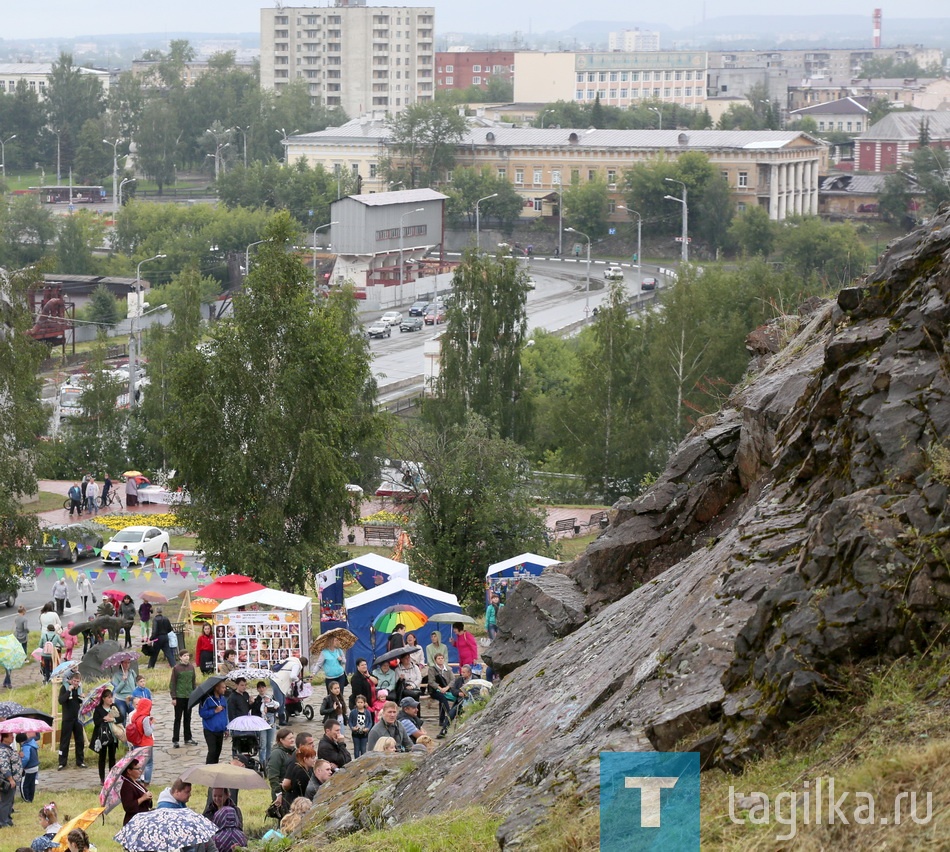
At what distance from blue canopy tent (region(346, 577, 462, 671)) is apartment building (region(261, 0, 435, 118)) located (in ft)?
546

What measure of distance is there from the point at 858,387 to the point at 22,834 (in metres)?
9.24

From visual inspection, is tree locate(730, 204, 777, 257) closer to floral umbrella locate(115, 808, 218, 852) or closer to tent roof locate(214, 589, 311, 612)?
tent roof locate(214, 589, 311, 612)

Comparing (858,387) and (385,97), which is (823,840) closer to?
(858,387)

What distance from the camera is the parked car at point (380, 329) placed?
79438 millimetres

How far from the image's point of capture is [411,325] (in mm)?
81750

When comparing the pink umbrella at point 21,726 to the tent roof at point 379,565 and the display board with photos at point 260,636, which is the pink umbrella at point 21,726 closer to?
the display board with photos at point 260,636

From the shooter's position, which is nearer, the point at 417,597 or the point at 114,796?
the point at 114,796

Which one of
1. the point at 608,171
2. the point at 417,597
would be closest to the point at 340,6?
the point at 608,171

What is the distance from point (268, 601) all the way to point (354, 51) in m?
171

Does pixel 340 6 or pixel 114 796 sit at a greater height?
pixel 340 6

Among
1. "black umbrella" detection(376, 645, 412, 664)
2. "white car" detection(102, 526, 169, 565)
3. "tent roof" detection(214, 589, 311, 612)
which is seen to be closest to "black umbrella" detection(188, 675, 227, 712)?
"black umbrella" detection(376, 645, 412, 664)

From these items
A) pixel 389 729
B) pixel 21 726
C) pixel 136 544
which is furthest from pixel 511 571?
pixel 136 544

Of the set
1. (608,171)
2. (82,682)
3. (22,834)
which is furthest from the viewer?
(608,171)

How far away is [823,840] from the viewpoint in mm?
5859
